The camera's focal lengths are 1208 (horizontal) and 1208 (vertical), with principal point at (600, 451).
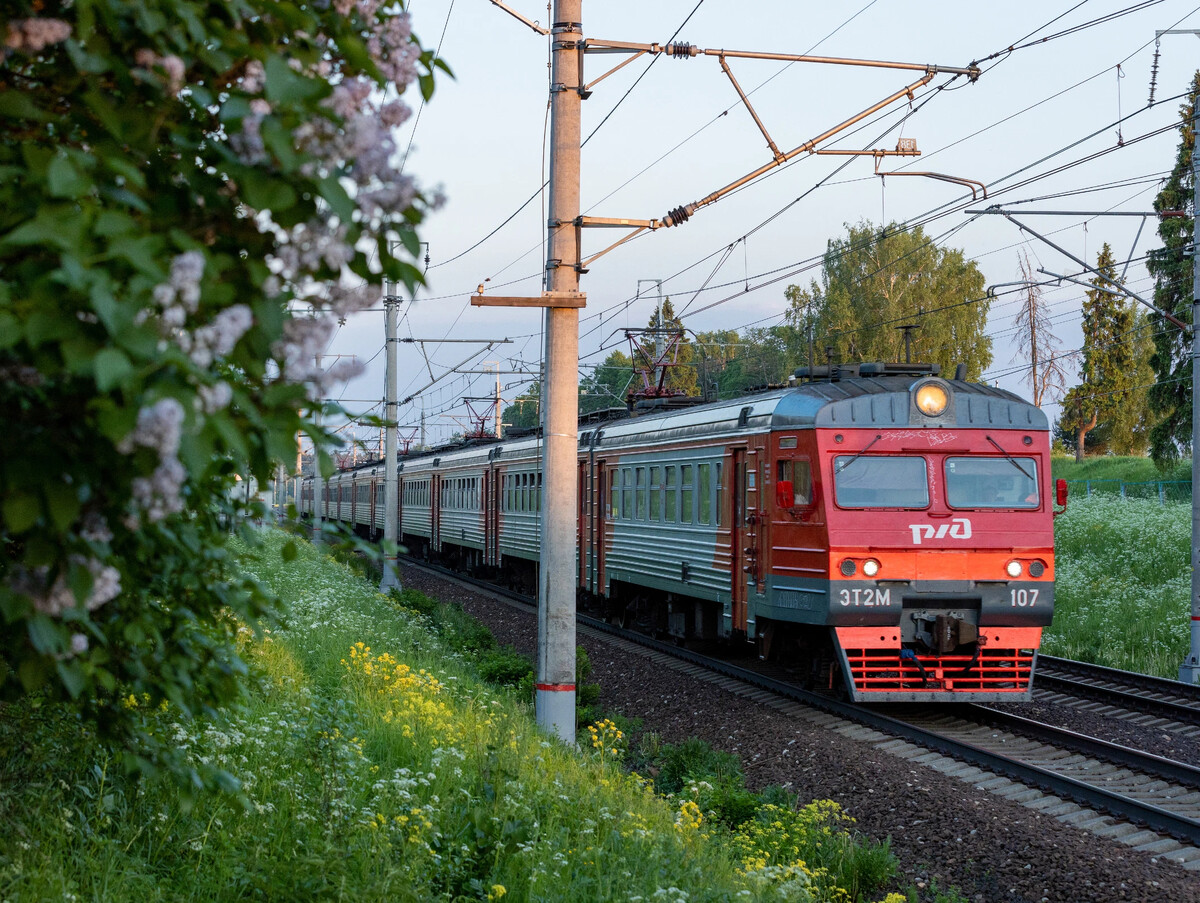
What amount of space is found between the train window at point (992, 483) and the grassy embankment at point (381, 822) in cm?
414

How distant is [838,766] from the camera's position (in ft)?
31.0

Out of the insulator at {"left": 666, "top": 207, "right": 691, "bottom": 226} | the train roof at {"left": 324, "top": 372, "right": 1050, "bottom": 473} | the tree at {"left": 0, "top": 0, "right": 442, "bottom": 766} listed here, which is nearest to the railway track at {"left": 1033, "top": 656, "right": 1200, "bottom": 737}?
the train roof at {"left": 324, "top": 372, "right": 1050, "bottom": 473}

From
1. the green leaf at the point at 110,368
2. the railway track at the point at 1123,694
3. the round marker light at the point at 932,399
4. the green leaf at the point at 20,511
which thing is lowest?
the railway track at the point at 1123,694

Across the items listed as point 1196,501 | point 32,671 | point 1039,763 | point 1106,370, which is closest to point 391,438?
point 1196,501

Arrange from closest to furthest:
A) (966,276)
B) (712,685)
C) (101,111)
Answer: (101,111)
(712,685)
(966,276)

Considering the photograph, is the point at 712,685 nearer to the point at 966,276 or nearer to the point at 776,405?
the point at 776,405

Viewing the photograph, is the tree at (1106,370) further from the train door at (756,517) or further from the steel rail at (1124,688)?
the train door at (756,517)

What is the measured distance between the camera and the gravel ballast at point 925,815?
6.73m

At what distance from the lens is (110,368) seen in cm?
182

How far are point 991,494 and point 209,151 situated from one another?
34.3ft

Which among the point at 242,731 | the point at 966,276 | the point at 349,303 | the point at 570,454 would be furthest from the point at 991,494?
the point at 966,276

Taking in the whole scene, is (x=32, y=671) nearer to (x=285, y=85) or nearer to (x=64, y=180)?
(x=64, y=180)

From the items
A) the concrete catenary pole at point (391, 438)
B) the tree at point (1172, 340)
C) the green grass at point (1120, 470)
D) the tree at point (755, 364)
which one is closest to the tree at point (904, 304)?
the green grass at point (1120, 470)

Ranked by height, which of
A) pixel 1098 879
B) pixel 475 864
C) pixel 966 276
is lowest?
pixel 1098 879
